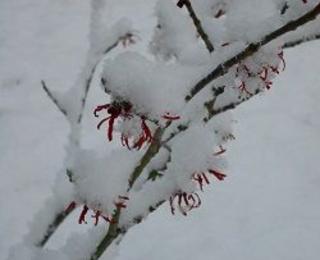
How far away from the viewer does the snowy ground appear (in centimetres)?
336

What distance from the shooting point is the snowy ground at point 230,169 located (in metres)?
3.36

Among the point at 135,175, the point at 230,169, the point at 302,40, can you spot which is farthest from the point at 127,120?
the point at 230,169

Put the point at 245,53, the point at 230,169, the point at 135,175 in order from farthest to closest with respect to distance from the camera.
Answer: the point at 230,169 → the point at 135,175 → the point at 245,53

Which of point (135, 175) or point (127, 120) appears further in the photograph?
point (135, 175)

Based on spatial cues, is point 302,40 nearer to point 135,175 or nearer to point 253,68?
point 253,68

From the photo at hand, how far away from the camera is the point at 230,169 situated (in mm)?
3914

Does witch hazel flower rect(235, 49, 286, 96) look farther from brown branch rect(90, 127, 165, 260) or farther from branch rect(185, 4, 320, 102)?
brown branch rect(90, 127, 165, 260)

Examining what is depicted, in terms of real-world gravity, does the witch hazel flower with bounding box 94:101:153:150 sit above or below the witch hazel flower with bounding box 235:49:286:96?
above

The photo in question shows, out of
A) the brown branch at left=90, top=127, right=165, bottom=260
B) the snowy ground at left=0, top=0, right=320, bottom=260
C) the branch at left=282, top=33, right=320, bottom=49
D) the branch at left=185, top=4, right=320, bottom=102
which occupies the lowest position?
the snowy ground at left=0, top=0, right=320, bottom=260

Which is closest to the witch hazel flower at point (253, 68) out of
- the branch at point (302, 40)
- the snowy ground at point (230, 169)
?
the branch at point (302, 40)

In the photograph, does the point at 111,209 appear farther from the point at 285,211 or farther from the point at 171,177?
the point at 285,211

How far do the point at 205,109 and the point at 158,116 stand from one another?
0.33m

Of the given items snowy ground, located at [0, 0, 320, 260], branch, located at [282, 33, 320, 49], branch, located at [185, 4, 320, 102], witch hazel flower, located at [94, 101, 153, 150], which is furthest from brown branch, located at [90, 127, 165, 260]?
snowy ground, located at [0, 0, 320, 260]

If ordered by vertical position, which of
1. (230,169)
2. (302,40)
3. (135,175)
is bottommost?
(230,169)
